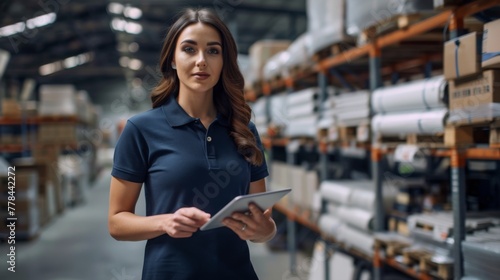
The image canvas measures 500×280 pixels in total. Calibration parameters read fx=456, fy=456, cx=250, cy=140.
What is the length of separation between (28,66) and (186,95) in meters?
19.9

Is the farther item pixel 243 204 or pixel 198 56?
pixel 198 56

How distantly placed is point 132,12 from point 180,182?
13.1 meters

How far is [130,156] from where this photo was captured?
1.58 metres

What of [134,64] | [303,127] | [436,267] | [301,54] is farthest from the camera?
[134,64]

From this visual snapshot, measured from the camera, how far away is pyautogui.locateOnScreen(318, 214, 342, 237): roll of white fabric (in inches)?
173

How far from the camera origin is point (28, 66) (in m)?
19.2

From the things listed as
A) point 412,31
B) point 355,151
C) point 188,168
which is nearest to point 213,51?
point 188,168

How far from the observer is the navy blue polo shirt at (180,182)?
5.24 feet

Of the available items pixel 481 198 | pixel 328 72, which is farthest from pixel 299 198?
pixel 481 198

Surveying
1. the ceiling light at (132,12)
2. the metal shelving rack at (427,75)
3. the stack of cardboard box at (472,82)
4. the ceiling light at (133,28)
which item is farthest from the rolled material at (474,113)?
the ceiling light at (133,28)

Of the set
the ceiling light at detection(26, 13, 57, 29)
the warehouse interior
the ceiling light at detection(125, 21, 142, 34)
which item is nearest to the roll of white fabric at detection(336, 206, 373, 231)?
the warehouse interior

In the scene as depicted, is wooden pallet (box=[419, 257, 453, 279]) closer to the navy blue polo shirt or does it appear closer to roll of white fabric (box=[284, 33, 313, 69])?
the navy blue polo shirt

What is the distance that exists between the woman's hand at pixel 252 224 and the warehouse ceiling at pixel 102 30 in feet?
22.3

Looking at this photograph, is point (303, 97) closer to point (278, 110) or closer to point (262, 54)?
point (278, 110)
